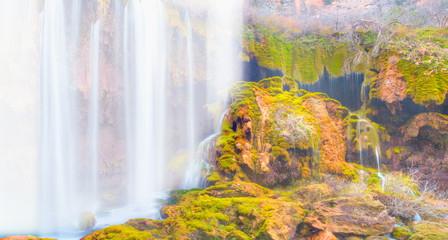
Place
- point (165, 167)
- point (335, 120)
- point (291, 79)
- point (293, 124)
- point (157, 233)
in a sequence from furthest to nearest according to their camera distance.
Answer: point (291, 79), point (165, 167), point (335, 120), point (293, 124), point (157, 233)

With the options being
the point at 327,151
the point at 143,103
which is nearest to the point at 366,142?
the point at 327,151

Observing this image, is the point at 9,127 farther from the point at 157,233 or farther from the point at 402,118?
the point at 402,118

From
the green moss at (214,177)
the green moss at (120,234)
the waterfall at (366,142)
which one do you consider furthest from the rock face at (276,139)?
the green moss at (120,234)

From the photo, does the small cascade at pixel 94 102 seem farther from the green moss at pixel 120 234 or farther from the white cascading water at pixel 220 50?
the green moss at pixel 120 234

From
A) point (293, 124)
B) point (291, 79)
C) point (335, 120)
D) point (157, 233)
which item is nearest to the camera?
point (157, 233)

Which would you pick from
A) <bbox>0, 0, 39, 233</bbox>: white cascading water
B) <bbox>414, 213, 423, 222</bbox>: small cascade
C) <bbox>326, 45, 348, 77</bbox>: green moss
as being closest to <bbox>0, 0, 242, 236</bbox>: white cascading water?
<bbox>0, 0, 39, 233</bbox>: white cascading water

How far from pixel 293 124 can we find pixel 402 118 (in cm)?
581

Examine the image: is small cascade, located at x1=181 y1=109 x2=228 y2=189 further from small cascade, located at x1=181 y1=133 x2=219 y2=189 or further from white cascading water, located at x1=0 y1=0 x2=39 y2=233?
white cascading water, located at x1=0 y1=0 x2=39 y2=233

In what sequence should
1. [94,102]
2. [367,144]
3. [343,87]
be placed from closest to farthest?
[367,144], [94,102], [343,87]

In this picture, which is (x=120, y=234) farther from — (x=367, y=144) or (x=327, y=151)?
(x=367, y=144)

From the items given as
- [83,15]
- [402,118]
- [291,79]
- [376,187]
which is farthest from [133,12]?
[402,118]

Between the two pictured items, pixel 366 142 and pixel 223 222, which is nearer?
pixel 223 222

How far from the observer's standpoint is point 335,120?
1105 centimetres

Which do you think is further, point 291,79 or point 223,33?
point 223,33
